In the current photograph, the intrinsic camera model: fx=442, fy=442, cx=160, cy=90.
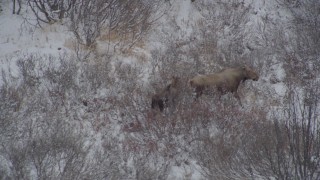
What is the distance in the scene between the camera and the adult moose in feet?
33.1

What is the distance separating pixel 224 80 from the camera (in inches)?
415

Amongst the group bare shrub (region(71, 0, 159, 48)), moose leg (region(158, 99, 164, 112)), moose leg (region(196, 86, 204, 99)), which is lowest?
moose leg (region(158, 99, 164, 112))

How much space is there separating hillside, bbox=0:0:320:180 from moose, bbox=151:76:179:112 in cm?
2

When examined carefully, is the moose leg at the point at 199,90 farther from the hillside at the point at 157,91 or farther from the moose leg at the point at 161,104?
the moose leg at the point at 161,104

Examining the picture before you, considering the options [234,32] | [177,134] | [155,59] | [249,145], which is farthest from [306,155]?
[234,32]

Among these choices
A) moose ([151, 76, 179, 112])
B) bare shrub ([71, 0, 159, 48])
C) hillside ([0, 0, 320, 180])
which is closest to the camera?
hillside ([0, 0, 320, 180])

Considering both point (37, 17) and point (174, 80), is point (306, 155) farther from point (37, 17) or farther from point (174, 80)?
point (37, 17)

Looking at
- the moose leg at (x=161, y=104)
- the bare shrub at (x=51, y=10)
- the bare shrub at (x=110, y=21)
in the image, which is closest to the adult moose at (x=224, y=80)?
the moose leg at (x=161, y=104)

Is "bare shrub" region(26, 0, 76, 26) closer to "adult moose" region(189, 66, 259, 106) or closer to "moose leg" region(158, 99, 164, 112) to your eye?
"adult moose" region(189, 66, 259, 106)

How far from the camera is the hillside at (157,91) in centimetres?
676

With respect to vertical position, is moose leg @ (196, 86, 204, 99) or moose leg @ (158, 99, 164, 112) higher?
moose leg @ (196, 86, 204, 99)

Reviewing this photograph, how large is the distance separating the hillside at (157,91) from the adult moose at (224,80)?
3.1 inches

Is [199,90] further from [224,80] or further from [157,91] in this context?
[157,91]

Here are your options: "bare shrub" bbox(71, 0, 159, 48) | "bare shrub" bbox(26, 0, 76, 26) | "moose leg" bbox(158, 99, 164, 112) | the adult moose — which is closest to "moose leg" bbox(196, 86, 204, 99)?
the adult moose
